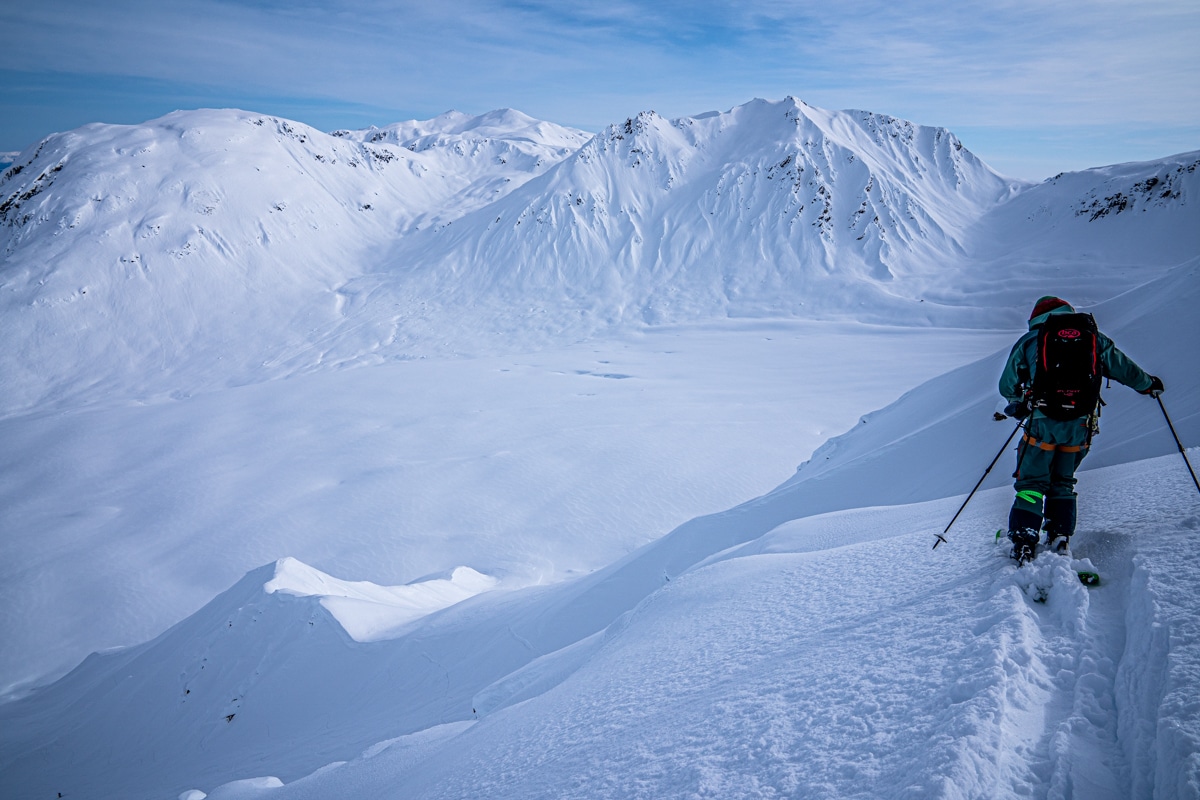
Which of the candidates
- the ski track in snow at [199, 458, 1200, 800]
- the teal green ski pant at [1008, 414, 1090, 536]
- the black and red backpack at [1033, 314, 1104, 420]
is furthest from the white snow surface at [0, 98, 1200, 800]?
the black and red backpack at [1033, 314, 1104, 420]

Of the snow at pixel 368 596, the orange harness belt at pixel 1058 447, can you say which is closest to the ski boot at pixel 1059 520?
the orange harness belt at pixel 1058 447

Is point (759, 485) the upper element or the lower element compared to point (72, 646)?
upper

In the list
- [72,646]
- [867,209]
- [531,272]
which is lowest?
[72,646]

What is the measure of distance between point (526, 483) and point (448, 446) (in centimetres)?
559

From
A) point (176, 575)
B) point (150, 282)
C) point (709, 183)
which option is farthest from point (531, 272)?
point (176, 575)

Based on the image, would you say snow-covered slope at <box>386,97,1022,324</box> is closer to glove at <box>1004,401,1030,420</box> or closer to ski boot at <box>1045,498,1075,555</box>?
glove at <box>1004,401,1030,420</box>

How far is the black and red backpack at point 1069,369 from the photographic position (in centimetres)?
338

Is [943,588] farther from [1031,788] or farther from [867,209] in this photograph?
[867,209]

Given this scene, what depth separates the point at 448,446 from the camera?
1008 inches

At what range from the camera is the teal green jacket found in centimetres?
350

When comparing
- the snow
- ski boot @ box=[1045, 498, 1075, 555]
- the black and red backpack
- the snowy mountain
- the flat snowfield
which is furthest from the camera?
the snowy mountain

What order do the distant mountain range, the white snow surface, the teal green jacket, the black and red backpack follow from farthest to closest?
→ the distant mountain range
the teal green jacket
the black and red backpack
the white snow surface

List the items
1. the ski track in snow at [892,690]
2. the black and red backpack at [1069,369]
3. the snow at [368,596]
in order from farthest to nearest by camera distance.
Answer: the snow at [368,596] → the black and red backpack at [1069,369] → the ski track in snow at [892,690]

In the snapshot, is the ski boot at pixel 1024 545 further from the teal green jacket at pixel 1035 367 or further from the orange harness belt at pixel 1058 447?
the teal green jacket at pixel 1035 367
